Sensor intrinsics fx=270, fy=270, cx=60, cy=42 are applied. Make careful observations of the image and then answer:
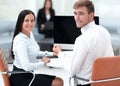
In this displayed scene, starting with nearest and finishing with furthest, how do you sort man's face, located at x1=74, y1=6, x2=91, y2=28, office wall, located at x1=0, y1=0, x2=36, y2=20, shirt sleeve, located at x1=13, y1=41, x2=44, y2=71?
man's face, located at x1=74, y1=6, x2=91, y2=28, shirt sleeve, located at x1=13, y1=41, x2=44, y2=71, office wall, located at x1=0, y1=0, x2=36, y2=20

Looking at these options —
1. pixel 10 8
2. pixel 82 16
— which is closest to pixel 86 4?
pixel 82 16

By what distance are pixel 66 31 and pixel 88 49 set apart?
Result: 4.98 feet

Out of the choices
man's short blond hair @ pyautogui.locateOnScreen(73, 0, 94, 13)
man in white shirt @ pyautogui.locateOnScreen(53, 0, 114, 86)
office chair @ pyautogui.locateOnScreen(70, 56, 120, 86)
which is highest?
man's short blond hair @ pyautogui.locateOnScreen(73, 0, 94, 13)

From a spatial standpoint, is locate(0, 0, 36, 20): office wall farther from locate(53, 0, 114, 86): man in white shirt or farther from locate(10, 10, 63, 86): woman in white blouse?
locate(53, 0, 114, 86): man in white shirt

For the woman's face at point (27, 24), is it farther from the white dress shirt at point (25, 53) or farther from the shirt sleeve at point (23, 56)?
the shirt sleeve at point (23, 56)

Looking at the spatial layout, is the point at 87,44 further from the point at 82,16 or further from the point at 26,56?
the point at 26,56

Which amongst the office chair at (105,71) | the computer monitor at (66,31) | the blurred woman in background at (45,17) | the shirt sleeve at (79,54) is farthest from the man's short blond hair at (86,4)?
the blurred woman in background at (45,17)

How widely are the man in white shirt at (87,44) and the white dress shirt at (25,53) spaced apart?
497 mm

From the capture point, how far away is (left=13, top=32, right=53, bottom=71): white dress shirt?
106 inches

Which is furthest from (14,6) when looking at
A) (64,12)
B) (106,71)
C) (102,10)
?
(106,71)

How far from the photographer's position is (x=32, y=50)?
9.44ft

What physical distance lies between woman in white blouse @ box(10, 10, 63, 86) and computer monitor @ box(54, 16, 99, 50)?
881mm

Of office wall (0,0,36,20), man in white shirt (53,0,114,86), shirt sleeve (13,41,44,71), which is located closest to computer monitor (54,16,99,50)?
shirt sleeve (13,41,44,71)

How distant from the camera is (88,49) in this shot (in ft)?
7.58
